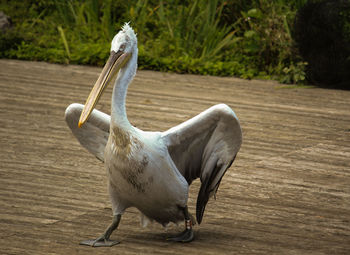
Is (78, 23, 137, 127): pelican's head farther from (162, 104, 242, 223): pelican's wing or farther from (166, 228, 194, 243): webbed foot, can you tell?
(166, 228, 194, 243): webbed foot

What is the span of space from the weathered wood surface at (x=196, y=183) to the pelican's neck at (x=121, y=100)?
0.66 meters

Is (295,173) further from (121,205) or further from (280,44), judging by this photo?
(280,44)

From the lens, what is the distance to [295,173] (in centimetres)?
479

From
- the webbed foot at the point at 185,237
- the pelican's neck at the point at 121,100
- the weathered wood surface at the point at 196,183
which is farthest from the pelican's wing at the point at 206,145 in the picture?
the weathered wood surface at the point at 196,183

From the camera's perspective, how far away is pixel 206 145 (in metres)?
3.40

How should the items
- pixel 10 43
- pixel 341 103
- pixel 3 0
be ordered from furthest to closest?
pixel 3 0
pixel 10 43
pixel 341 103

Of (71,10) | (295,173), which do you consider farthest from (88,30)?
(295,173)

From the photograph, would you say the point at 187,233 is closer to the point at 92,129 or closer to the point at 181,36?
the point at 92,129

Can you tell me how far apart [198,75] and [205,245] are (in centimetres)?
537

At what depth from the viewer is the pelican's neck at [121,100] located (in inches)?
127

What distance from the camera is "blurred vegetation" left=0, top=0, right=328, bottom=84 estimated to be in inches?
342

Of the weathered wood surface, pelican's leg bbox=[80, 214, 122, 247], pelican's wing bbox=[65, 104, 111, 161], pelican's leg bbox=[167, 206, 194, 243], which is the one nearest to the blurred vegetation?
the weathered wood surface

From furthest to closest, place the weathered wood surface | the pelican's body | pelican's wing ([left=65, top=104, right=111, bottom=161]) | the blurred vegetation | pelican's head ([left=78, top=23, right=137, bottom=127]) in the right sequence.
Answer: the blurred vegetation < pelican's wing ([left=65, top=104, right=111, bottom=161]) < the weathered wood surface < pelican's head ([left=78, top=23, right=137, bottom=127]) < the pelican's body

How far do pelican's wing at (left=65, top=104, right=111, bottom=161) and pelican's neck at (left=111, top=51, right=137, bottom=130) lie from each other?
0.34 metres
